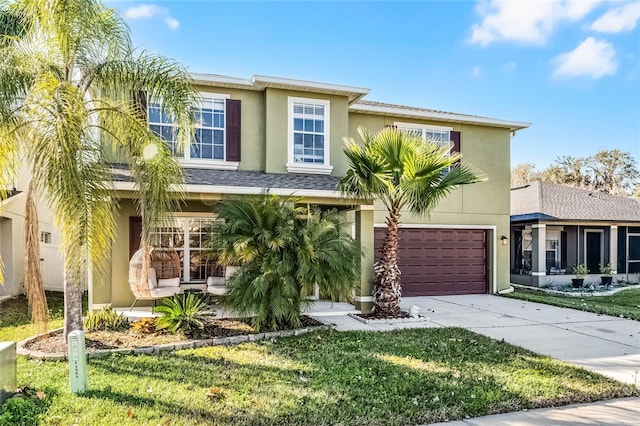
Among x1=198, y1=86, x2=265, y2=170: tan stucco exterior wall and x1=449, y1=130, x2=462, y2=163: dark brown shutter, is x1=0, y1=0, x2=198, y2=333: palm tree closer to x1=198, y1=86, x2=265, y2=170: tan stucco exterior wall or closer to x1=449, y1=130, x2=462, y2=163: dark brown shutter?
x1=198, y1=86, x2=265, y2=170: tan stucco exterior wall

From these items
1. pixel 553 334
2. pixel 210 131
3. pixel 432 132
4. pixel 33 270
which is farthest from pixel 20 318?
pixel 432 132

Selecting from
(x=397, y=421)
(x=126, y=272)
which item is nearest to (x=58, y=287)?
(x=126, y=272)

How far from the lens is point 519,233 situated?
60.5 feet

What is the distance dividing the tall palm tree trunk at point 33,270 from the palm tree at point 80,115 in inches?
12.8

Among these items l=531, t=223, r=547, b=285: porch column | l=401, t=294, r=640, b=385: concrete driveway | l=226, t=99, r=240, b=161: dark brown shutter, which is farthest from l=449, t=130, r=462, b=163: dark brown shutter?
l=226, t=99, r=240, b=161: dark brown shutter

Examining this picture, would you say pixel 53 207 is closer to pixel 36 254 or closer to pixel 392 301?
pixel 36 254

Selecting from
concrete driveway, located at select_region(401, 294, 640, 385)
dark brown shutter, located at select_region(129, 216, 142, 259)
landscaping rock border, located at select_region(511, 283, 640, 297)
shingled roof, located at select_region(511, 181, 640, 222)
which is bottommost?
landscaping rock border, located at select_region(511, 283, 640, 297)

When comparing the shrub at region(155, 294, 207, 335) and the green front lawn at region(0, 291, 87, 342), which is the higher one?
the shrub at region(155, 294, 207, 335)

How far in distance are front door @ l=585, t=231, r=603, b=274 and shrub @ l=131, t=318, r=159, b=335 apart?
17.8 m

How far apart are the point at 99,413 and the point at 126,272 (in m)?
6.39

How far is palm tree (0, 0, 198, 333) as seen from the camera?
5.96 metres

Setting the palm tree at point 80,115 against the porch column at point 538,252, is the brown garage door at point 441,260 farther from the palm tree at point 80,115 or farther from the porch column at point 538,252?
the palm tree at point 80,115

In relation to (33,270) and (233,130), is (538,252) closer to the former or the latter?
(233,130)

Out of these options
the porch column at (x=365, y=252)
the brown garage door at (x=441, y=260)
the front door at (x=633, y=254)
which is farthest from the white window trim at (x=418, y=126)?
the front door at (x=633, y=254)
